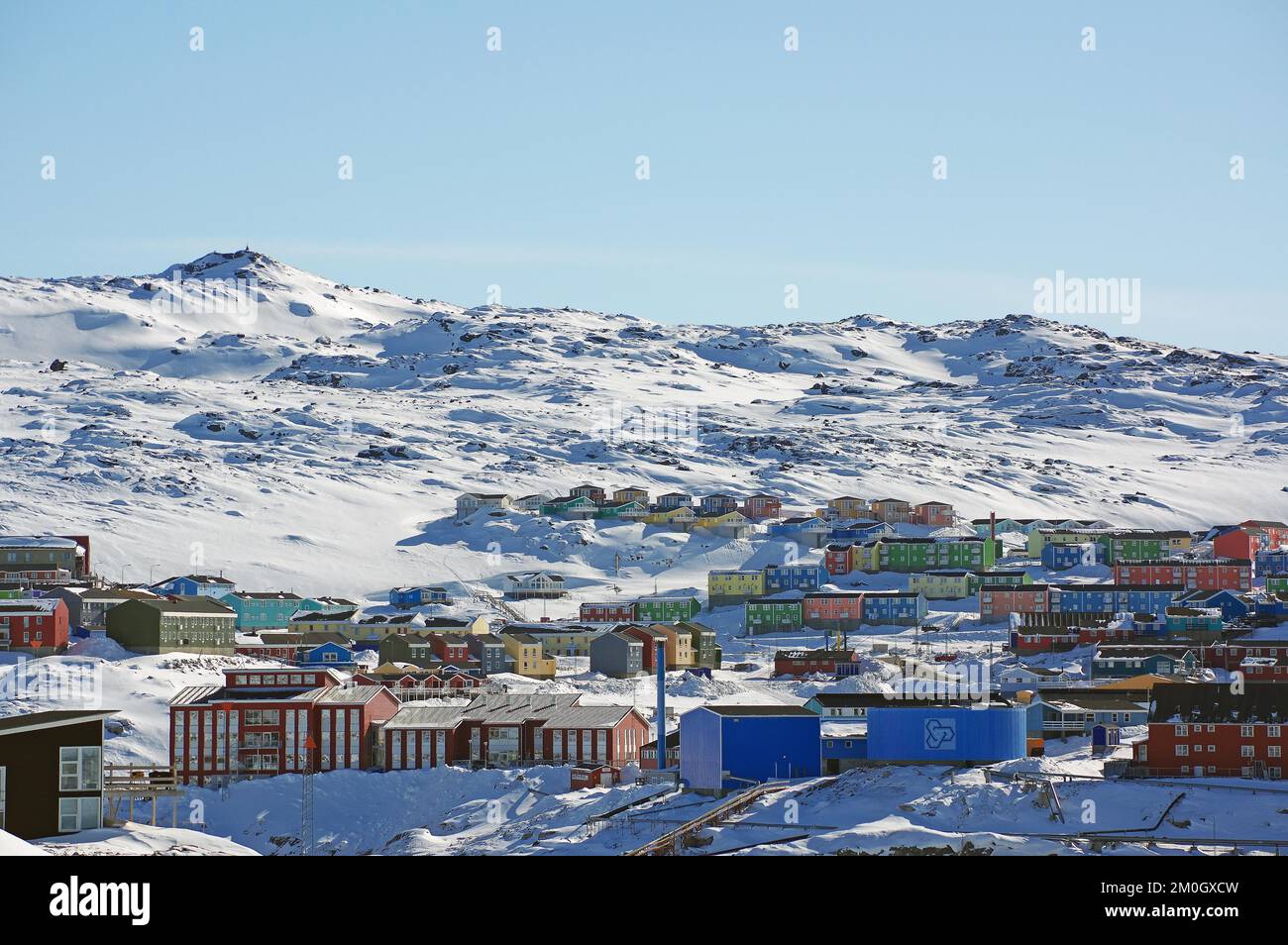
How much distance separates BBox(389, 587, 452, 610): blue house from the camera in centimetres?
11700

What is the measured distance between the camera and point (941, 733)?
60375 mm

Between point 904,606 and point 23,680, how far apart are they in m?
54.1

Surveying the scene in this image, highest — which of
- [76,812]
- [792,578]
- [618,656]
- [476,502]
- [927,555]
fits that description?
[476,502]

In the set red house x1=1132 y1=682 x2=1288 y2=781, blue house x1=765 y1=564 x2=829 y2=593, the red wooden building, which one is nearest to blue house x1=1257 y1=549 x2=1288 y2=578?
blue house x1=765 y1=564 x2=829 y2=593

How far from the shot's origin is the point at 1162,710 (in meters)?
60.2

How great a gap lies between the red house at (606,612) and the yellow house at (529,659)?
46.7ft

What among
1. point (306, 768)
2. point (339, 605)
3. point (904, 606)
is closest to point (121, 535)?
point (339, 605)

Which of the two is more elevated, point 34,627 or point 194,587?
point 194,587

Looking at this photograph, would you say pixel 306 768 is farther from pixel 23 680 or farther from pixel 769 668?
pixel 769 668

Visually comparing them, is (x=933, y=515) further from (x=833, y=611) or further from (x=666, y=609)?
(x=666, y=609)

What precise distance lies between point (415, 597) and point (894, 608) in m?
29.6

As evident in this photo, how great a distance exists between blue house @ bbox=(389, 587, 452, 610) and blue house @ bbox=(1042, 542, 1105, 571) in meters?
41.3

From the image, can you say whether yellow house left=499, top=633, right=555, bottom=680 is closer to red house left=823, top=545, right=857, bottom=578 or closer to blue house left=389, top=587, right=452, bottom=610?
blue house left=389, top=587, right=452, bottom=610

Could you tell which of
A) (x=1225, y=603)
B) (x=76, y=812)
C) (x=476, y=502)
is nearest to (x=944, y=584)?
(x=1225, y=603)
